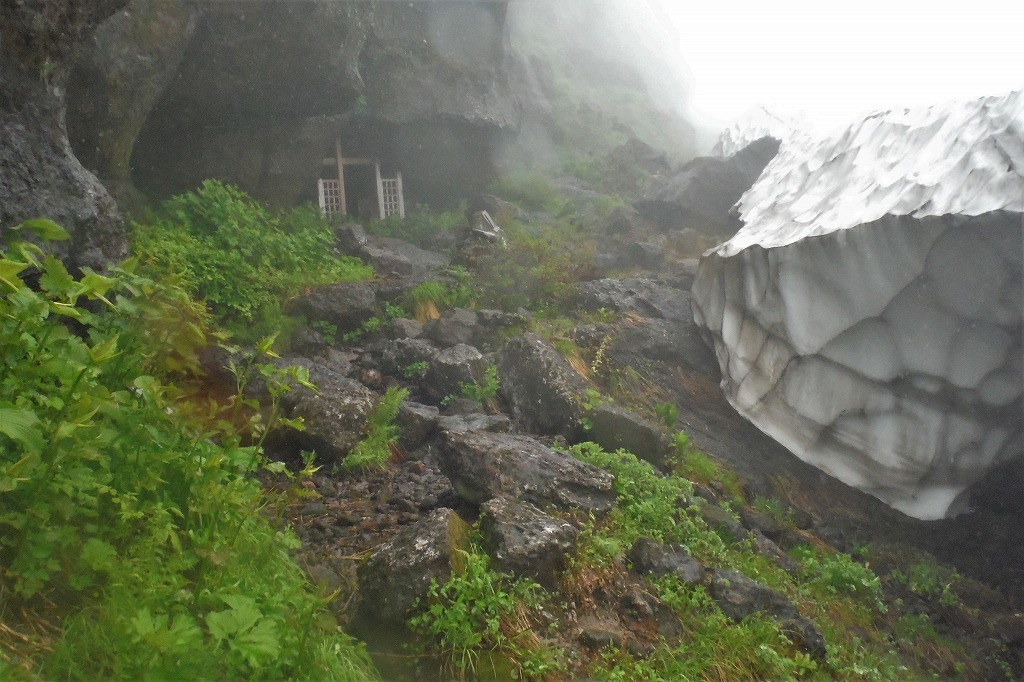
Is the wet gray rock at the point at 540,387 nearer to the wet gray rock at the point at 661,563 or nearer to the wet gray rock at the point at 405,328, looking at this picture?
the wet gray rock at the point at 405,328

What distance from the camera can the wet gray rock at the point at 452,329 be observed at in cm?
782

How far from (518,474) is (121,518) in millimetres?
2696

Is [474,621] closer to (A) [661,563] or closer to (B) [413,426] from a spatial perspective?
(A) [661,563]

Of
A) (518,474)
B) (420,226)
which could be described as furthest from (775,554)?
(420,226)

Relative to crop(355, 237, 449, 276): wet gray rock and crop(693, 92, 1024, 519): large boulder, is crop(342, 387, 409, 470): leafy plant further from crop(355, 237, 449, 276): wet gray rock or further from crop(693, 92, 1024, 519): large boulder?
crop(355, 237, 449, 276): wet gray rock

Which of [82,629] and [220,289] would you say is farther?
[220,289]

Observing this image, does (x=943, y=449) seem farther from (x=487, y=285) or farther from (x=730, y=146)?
(x=730, y=146)

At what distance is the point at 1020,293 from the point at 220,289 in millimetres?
7418

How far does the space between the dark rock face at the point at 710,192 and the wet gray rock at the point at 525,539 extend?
35.4 feet

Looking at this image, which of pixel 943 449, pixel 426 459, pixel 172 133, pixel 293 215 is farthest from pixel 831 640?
pixel 172 133

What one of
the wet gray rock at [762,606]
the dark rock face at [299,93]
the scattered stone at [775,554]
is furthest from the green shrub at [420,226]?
the wet gray rock at [762,606]

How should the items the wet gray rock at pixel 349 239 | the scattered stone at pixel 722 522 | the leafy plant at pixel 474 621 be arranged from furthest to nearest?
the wet gray rock at pixel 349 239 → the scattered stone at pixel 722 522 → the leafy plant at pixel 474 621

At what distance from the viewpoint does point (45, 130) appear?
502 centimetres

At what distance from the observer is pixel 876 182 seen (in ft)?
22.1
